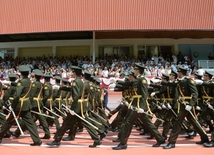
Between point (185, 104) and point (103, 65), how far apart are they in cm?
1603

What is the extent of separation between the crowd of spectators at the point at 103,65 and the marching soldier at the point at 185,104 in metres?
11.9

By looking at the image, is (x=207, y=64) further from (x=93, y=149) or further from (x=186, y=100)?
(x=93, y=149)

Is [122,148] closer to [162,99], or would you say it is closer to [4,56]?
[162,99]

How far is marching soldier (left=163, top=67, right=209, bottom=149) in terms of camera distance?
713cm

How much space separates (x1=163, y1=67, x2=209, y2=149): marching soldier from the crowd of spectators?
1191cm

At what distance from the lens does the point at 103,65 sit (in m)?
23.0

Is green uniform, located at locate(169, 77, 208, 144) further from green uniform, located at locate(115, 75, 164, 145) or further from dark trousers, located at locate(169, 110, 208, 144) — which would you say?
green uniform, located at locate(115, 75, 164, 145)

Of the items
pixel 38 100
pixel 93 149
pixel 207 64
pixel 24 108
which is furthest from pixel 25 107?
pixel 207 64

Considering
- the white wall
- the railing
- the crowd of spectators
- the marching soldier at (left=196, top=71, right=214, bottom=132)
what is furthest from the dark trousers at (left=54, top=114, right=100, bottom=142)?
the white wall

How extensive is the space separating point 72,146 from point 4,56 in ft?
83.2

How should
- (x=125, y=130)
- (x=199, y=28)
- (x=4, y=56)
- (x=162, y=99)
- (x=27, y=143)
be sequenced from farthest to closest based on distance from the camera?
1. (x=4, y=56)
2. (x=199, y=28)
3. (x=162, y=99)
4. (x=27, y=143)
5. (x=125, y=130)

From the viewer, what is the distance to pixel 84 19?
77.3ft

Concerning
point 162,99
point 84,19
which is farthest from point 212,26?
point 162,99

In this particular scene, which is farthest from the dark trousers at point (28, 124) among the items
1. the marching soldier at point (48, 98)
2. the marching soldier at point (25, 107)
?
the marching soldier at point (48, 98)
